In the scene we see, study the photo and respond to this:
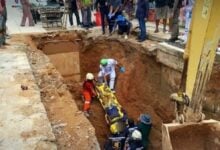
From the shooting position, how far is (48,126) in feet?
17.9

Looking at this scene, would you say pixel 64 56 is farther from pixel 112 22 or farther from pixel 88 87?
pixel 88 87

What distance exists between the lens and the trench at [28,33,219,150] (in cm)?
1037

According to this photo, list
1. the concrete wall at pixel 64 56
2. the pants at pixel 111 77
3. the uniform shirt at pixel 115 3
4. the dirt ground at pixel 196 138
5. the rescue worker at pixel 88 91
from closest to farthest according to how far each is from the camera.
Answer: the dirt ground at pixel 196 138, the rescue worker at pixel 88 91, the pants at pixel 111 77, the uniform shirt at pixel 115 3, the concrete wall at pixel 64 56

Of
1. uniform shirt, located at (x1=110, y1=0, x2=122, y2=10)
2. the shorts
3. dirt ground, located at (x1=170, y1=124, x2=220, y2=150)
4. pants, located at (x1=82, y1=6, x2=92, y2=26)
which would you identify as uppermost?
uniform shirt, located at (x1=110, y1=0, x2=122, y2=10)

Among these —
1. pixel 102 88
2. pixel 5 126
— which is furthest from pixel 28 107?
pixel 102 88

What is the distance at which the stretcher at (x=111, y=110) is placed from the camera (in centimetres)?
906

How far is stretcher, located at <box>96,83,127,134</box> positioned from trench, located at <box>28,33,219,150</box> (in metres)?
0.47

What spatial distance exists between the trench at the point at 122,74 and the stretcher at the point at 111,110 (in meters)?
0.47

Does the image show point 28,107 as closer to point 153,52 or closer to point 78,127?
point 78,127

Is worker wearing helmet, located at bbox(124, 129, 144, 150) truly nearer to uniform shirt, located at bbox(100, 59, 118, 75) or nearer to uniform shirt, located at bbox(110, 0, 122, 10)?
uniform shirt, located at bbox(100, 59, 118, 75)

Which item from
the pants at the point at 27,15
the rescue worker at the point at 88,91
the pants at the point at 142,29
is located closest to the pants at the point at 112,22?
the pants at the point at 142,29

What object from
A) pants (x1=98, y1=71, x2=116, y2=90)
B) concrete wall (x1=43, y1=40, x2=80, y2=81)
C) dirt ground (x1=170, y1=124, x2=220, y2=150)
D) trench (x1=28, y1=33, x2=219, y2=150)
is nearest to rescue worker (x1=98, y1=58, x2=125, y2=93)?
pants (x1=98, y1=71, x2=116, y2=90)

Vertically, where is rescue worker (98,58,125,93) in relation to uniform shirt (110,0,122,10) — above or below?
below

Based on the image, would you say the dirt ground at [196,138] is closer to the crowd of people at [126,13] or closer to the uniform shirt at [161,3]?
the crowd of people at [126,13]
